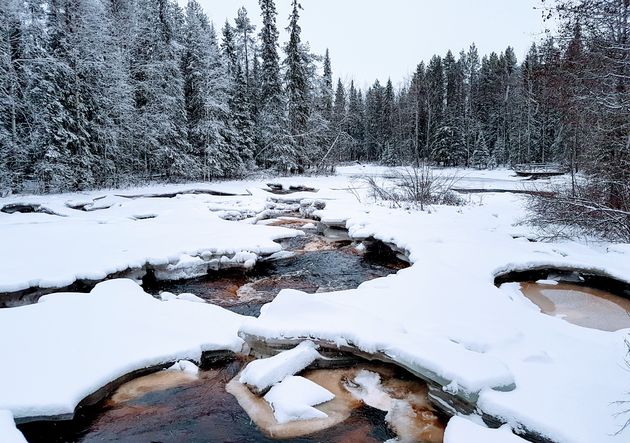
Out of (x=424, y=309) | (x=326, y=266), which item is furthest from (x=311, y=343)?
(x=326, y=266)

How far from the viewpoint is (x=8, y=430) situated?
→ 3021 millimetres

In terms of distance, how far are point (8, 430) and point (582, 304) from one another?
7229mm

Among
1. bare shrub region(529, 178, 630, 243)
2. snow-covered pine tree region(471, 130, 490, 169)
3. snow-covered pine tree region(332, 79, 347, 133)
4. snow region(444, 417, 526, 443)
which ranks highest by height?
snow-covered pine tree region(332, 79, 347, 133)

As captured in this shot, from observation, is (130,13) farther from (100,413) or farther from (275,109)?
Answer: (100,413)

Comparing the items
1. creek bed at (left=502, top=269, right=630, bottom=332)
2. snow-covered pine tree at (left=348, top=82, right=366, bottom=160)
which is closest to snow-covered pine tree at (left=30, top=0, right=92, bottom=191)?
creek bed at (left=502, top=269, right=630, bottom=332)

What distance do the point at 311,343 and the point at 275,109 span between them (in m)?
25.8

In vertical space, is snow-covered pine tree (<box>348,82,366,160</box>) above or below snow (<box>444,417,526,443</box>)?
above

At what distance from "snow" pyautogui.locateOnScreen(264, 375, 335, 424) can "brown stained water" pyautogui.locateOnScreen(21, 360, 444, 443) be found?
0.07 m

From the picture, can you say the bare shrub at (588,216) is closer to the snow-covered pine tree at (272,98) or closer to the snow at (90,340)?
the snow at (90,340)

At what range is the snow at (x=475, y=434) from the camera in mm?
2969

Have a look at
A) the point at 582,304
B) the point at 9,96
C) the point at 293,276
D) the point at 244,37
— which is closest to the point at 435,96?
the point at 244,37

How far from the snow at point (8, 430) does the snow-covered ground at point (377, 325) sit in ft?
0.46

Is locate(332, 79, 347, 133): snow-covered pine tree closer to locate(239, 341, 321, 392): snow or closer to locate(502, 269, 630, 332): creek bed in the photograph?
locate(502, 269, 630, 332): creek bed

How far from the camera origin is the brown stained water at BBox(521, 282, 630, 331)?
5367 millimetres
